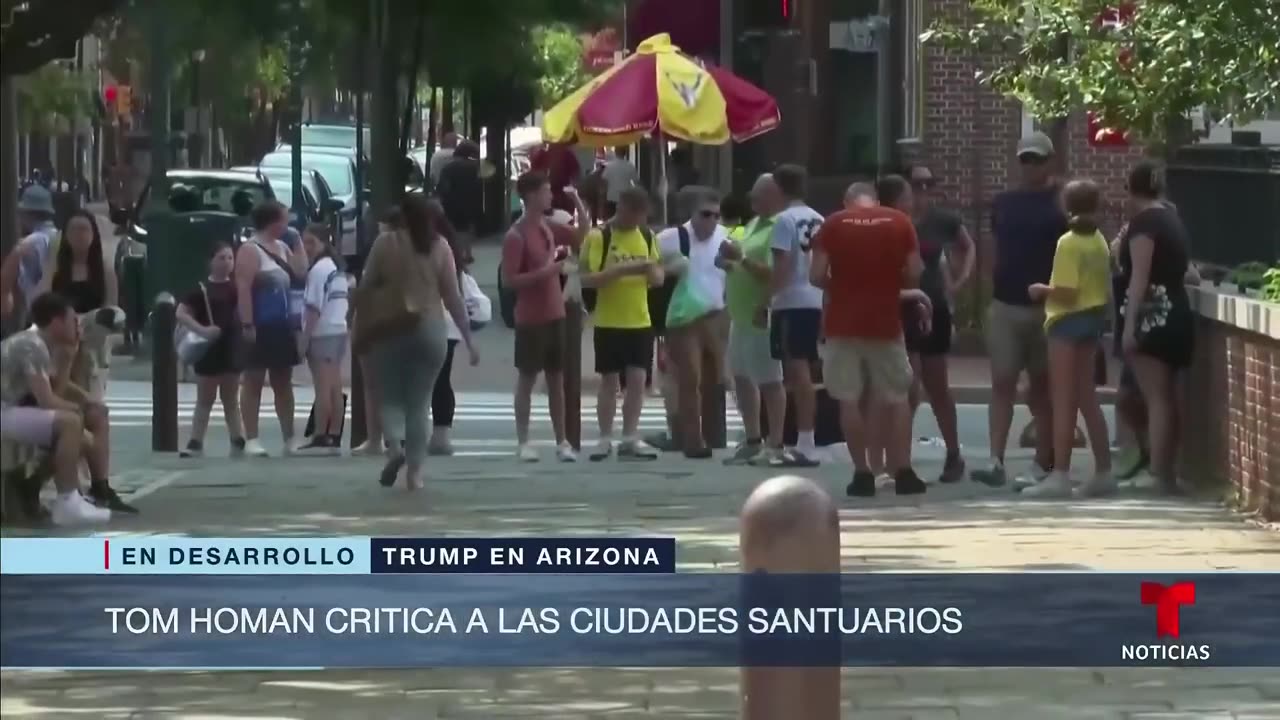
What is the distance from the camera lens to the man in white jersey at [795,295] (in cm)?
1459

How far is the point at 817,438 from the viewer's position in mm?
15602

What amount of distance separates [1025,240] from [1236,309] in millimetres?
1280

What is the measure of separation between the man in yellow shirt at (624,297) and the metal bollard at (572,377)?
56 centimetres

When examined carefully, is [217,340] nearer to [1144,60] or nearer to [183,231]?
[183,231]

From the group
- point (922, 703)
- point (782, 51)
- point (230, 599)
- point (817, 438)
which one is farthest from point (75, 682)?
point (782, 51)

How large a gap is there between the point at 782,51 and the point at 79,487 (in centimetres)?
1252

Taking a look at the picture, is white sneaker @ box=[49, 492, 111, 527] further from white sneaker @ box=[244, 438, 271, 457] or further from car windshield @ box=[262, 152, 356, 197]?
car windshield @ box=[262, 152, 356, 197]

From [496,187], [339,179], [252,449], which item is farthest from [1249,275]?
[496,187]

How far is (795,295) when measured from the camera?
14.7 meters

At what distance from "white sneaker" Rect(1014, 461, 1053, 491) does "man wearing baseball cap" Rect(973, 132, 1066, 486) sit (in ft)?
0.05

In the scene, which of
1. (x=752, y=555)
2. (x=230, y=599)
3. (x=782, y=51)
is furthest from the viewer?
(x=782, y=51)

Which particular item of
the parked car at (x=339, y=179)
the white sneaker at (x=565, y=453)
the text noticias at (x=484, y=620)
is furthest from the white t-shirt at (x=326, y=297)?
the text noticias at (x=484, y=620)

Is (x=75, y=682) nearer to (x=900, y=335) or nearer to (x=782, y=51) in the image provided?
(x=900, y=335)

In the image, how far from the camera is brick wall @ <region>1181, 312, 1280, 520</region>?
475 inches
